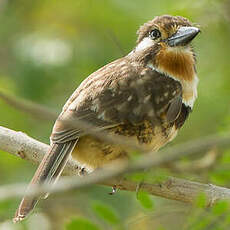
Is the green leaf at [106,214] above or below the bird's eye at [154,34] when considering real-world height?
below

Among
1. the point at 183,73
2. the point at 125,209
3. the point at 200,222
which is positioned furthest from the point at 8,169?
the point at 200,222

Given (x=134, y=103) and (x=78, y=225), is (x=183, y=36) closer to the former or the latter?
(x=134, y=103)

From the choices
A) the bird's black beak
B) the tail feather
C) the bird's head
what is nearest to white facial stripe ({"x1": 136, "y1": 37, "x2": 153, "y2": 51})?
the bird's head

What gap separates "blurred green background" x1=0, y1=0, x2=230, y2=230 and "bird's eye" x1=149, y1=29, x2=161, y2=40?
637 mm

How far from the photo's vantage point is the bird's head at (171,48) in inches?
148

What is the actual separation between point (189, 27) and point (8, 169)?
1924 millimetres

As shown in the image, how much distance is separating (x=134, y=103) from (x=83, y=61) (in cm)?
167

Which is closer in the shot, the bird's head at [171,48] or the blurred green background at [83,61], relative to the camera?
the bird's head at [171,48]

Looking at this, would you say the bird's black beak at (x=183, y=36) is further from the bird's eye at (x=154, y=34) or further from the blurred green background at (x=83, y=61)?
the blurred green background at (x=83, y=61)

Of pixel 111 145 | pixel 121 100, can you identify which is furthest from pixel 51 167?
pixel 121 100

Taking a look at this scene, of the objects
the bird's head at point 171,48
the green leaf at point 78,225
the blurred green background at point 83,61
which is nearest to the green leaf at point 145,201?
the green leaf at point 78,225

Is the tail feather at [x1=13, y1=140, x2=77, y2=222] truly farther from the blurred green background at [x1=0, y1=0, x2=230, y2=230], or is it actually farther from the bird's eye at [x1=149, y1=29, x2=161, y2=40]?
the blurred green background at [x1=0, y1=0, x2=230, y2=230]

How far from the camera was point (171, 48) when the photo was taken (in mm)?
3783

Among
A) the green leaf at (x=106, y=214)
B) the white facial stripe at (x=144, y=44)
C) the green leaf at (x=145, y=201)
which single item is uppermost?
the white facial stripe at (x=144, y=44)
